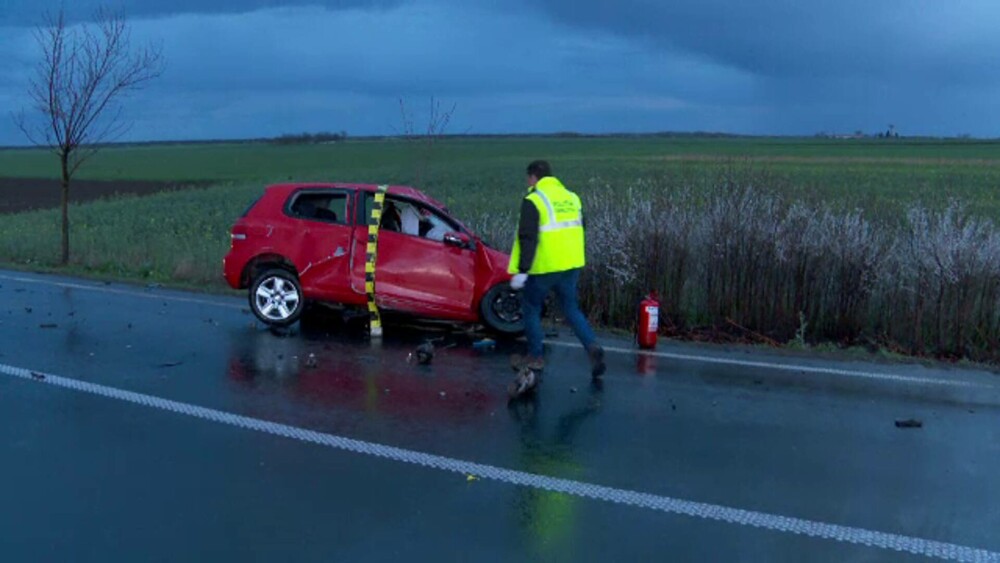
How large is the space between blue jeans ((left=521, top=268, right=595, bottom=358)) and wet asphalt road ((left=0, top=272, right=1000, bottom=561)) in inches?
15.5

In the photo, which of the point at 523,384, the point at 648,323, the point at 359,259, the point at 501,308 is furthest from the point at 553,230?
the point at 359,259

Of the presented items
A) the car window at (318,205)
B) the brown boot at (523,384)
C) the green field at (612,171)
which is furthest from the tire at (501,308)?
the green field at (612,171)

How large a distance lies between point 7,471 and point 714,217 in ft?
28.8

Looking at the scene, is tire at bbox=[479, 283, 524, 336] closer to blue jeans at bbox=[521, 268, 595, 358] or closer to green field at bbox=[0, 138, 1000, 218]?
blue jeans at bbox=[521, 268, 595, 358]

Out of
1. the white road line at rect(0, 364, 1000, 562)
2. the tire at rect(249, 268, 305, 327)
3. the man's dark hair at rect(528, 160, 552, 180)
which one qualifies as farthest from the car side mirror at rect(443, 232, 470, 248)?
the white road line at rect(0, 364, 1000, 562)

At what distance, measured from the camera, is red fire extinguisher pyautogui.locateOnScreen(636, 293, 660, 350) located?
37.2 feet

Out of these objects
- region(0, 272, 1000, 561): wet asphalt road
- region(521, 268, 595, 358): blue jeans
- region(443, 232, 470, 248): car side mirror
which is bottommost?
→ region(0, 272, 1000, 561): wet asphalt road

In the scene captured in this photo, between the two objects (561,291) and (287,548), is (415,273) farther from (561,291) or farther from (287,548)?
(287,548)

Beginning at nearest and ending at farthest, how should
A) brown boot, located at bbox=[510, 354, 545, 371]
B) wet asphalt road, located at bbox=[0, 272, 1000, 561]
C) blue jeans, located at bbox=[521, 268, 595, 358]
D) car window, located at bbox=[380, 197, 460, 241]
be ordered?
wet asphalt road, located at bbox=[0, 272, 1000, 561]
brown boot, located at bbox=[510, 354, 545, 371]
blue jeans, located at bbox=[521, 268, 595, 358]
car window, located at bbox=[380, 197, 460, 241]

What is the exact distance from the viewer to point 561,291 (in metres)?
9.67

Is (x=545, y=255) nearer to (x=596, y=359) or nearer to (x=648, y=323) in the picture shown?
(x=596, y=359)

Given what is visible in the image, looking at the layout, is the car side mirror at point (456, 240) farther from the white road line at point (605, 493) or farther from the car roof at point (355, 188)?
the white road line at point (605, 493)

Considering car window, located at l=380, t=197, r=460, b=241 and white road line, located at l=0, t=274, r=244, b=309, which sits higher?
car window, located at l=380, t=197, r=460, b=241

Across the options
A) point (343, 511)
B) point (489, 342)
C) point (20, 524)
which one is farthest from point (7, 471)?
point (489, 342)
